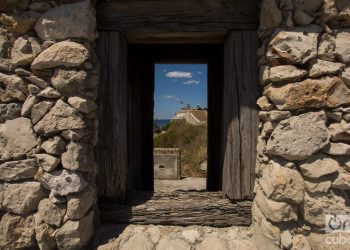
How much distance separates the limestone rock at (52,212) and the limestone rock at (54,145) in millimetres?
433

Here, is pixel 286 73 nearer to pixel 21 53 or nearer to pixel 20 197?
pixel 21 53

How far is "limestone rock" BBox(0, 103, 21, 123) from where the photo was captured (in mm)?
2211

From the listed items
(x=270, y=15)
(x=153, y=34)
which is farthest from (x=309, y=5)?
(x=153, y=34)

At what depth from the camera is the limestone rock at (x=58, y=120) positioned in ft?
7.08

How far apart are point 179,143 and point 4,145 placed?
13.5 m

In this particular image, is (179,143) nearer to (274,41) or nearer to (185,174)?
(185,174)

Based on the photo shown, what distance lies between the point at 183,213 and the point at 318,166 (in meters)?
1.30

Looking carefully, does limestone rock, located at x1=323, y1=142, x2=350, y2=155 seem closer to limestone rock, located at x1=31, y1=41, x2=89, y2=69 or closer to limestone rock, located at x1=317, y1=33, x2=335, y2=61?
limestone rock, located at x1=317, y1=33, x2=335, y2=61

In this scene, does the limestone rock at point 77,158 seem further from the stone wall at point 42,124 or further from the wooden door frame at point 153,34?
the wooden door frame at point 153,34

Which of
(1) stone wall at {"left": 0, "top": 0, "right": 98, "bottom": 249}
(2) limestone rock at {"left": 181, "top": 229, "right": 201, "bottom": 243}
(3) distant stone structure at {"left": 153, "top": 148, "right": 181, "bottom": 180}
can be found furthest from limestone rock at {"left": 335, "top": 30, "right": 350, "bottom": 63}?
(3) distant stone structure at {"left": 153, "top": 148, "right": 181, "bottom": 180}

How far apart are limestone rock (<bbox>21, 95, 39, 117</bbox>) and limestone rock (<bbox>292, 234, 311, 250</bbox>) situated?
8.07 ft

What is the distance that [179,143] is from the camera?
1552 cm

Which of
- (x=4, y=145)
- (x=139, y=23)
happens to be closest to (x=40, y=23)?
(x=139, y=23)

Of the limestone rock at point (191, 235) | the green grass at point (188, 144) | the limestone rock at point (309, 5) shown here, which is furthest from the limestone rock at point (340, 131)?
the green grass at point (188, 144)
